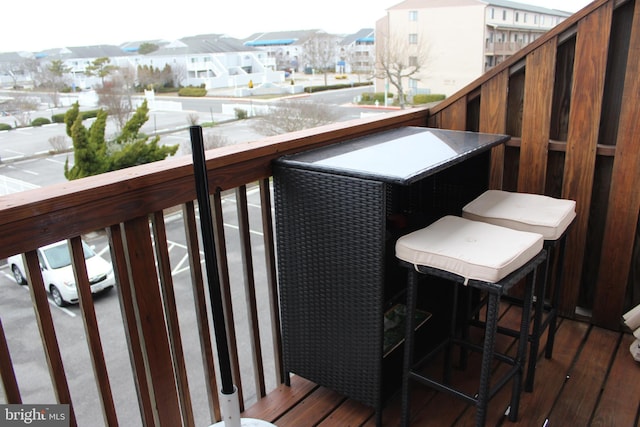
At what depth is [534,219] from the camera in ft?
5.48

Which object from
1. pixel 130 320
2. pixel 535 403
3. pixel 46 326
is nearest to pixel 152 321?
pixel 130 320

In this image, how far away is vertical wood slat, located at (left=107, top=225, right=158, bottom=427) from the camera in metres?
1.25

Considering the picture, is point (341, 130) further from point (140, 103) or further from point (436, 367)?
point (140, 103)

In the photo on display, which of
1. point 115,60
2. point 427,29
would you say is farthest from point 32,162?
point 427,29

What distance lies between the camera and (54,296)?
3.94 m

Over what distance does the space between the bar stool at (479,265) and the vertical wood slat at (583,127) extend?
0.74 m

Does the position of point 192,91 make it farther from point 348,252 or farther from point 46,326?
point 46,326

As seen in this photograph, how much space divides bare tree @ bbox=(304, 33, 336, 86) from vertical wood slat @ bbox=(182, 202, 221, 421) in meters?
1.87

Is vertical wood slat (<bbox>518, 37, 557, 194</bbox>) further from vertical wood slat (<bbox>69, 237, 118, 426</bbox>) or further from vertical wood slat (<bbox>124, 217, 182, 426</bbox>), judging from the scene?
vertical wood slat (<bbox>69, 237, 118, 426</bbox>)

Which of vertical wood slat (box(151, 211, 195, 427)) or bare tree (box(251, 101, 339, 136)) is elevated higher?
bare tree (box(251, 101, 339, 136))

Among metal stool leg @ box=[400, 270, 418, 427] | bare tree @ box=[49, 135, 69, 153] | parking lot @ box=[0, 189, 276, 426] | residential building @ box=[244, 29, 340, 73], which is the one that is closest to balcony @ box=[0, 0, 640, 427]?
metal stool leg @ box=[400, 270, 418, 427]

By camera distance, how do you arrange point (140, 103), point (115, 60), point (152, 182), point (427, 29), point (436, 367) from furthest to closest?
point (140, 103) → point (115, 60) → point (427, 29) → point (436, 367) → point (152, 182)

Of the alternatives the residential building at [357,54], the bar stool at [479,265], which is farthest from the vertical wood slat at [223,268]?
the residential building at [357,54]

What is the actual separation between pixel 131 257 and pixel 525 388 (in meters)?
1.53
